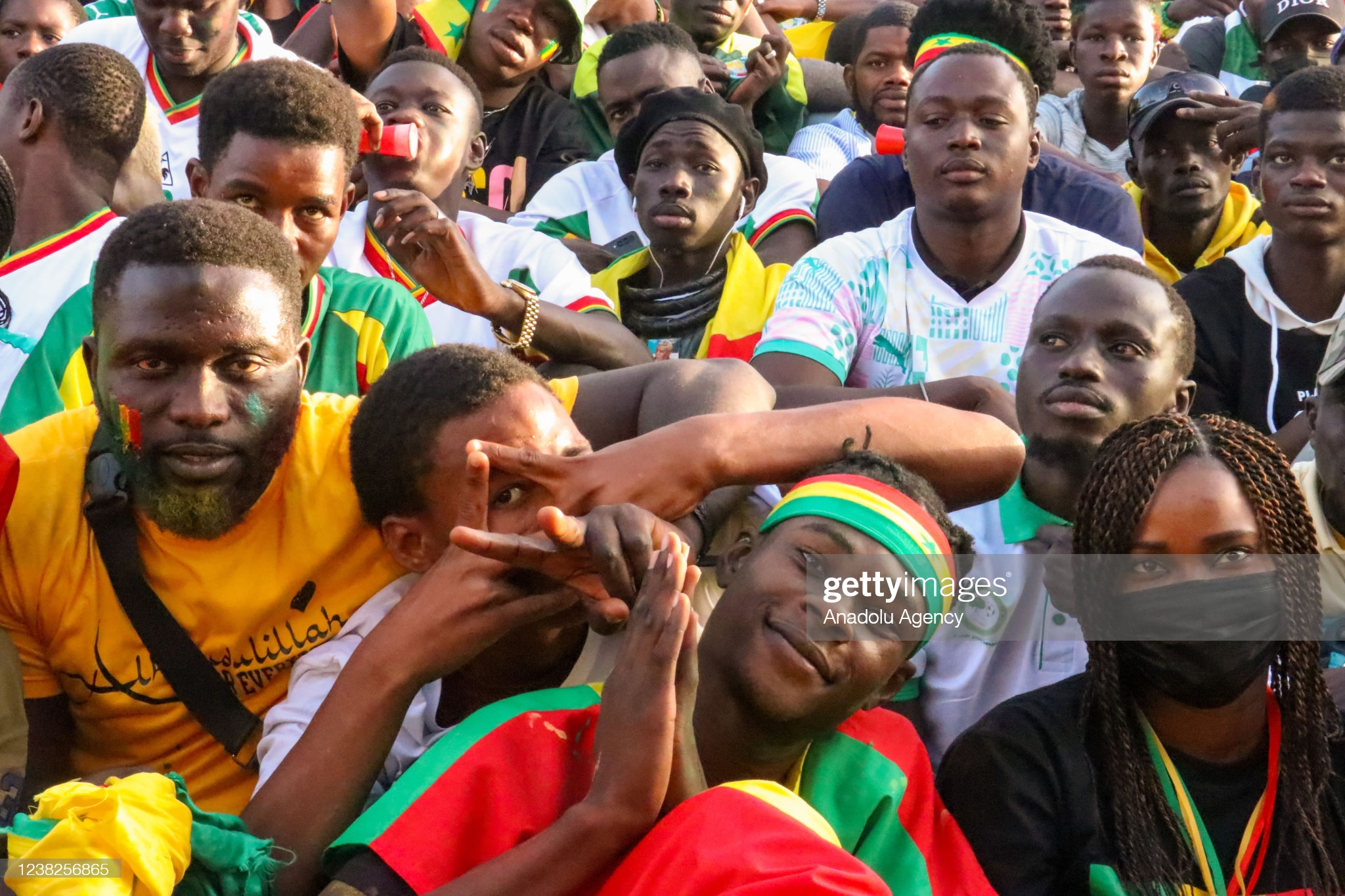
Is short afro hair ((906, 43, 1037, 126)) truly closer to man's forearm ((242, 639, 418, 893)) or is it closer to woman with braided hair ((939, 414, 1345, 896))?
woman with braided hair ((939, 414, 1345, 896))

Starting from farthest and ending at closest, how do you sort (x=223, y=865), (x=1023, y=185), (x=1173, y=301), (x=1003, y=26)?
(x=1003, y=26)
(x=1023, y=185)
(x=1173, y=301)
(x=223, y=865)

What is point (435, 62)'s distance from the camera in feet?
16.9

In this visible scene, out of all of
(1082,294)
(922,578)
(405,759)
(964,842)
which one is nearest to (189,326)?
(405,759)

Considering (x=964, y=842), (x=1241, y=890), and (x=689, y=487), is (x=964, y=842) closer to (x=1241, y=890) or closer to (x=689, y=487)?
(x=1241, y=890)

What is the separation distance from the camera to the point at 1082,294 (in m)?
3.38

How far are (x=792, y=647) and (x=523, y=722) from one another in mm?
434

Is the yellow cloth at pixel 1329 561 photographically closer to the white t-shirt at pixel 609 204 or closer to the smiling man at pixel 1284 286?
the smiling man at pixel 1284 286

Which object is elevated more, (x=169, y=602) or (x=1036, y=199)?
(x=1036, y=199)

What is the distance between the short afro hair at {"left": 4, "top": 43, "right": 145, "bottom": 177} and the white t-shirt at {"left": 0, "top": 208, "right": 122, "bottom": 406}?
0.32m

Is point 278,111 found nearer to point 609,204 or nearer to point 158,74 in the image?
point 158,74

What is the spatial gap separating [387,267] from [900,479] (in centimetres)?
225

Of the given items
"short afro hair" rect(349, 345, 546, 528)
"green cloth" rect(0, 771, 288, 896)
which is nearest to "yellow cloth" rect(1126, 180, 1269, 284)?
"short afro hair" rect(349, 345, 546, 528)

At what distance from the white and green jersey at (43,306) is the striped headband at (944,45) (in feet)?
7.85

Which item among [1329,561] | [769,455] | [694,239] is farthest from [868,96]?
[769,455]
